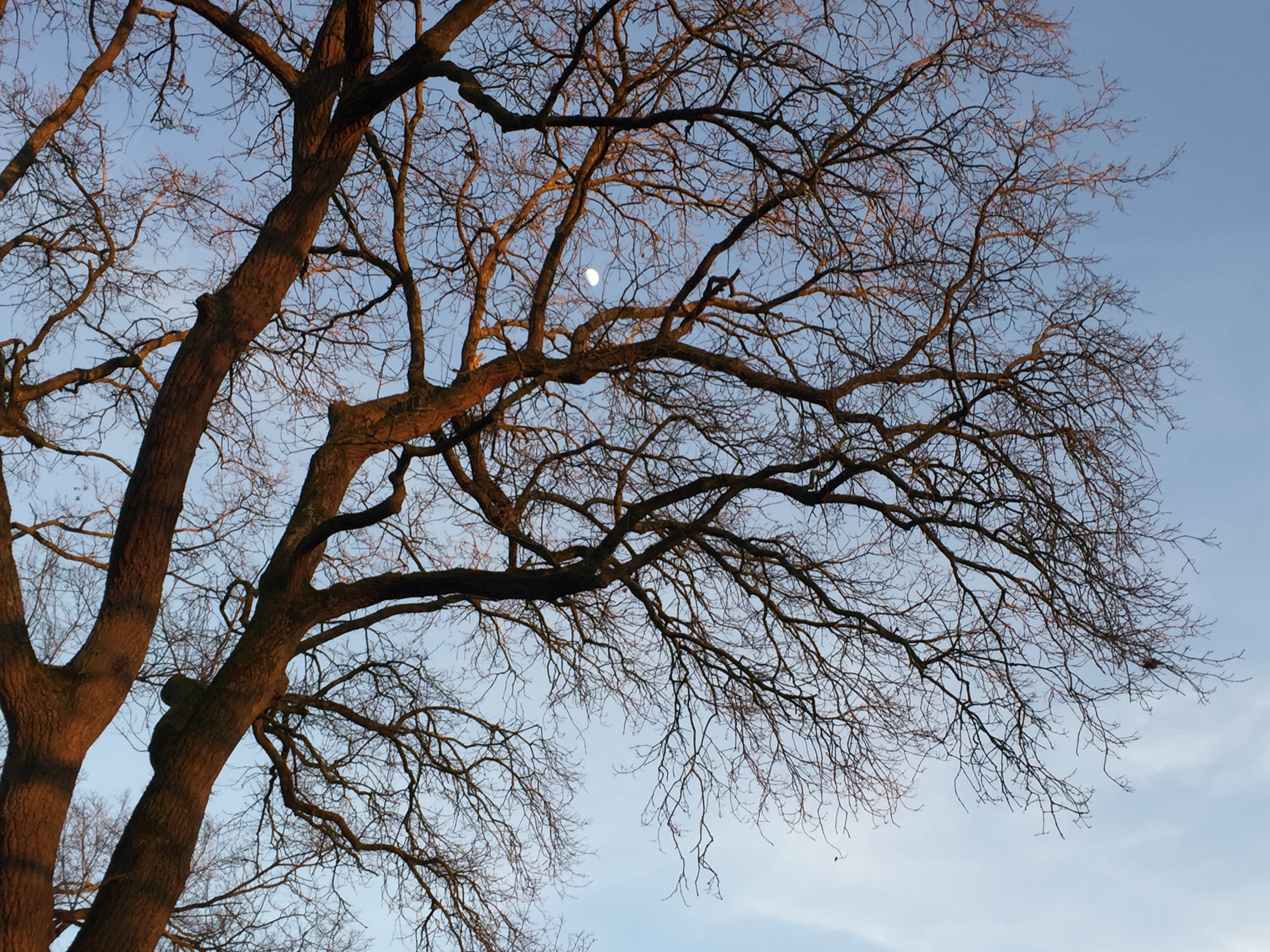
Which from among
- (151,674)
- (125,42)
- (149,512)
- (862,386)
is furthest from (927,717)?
(125,42)

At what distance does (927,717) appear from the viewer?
231 inches

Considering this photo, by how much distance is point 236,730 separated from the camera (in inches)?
195

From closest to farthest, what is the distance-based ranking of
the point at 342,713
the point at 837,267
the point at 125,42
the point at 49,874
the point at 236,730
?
the point at 49,874 → the point at 236,730 → the point at 837,267 → the point at 125,42 → the point at 342,713

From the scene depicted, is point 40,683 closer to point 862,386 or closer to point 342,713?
point 342,713

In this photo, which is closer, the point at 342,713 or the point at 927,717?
the point at 927,717

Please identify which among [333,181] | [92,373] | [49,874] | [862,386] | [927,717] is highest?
[333,181]

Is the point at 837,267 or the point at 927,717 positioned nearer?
the point at 837,267

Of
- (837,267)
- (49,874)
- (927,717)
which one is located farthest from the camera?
(927,717)

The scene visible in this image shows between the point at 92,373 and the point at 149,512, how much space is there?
169 centimetres

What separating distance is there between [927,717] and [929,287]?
7.01ft

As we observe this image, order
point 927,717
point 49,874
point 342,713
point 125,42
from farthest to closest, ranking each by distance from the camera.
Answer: point 342,713 < point 125,42 < point 927,717 < point 49,874

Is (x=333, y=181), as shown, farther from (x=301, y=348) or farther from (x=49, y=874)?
(x=49, y=874)

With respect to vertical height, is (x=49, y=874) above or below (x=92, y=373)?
below

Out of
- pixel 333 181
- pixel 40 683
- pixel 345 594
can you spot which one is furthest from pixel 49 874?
pixel 333 181
